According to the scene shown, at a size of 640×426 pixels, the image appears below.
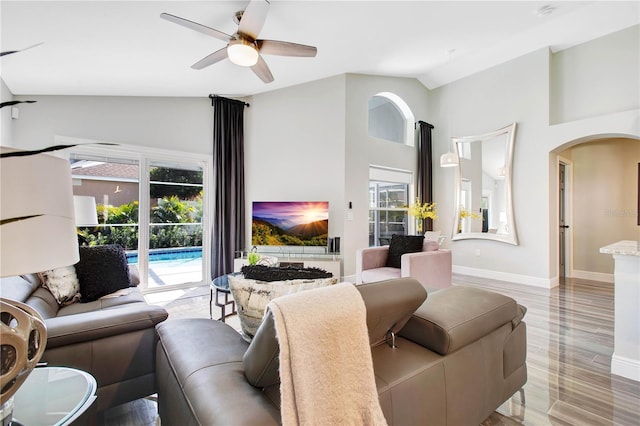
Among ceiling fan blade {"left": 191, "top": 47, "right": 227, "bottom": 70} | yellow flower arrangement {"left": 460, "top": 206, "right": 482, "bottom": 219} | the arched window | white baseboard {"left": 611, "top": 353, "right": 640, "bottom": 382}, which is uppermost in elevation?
the arched window

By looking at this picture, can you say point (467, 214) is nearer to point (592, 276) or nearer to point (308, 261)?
point (592, 276)

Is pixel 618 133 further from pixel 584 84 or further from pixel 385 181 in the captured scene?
pixel 385 181

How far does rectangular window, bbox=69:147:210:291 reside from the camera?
3852 millimetres

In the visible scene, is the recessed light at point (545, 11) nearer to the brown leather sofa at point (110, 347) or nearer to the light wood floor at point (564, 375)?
the light wood floor at point (564, 375)

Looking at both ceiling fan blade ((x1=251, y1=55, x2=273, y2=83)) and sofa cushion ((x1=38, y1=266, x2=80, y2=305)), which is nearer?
sofa cushion ((x1=38, y1=266, x2=80, y2=305))

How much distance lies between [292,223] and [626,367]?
373cm

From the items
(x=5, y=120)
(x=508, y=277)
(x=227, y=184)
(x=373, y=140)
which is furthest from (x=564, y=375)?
(x=5, y=120)

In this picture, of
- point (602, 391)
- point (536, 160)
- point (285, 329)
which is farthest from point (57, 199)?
point (536, 160)

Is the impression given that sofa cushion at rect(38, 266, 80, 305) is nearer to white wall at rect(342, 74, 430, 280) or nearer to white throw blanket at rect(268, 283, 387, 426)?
white throw blanket at rect(268, 283, 387, 426)

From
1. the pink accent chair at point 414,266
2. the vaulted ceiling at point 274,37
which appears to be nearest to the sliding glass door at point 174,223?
the vaulted ceiling at point 274,37

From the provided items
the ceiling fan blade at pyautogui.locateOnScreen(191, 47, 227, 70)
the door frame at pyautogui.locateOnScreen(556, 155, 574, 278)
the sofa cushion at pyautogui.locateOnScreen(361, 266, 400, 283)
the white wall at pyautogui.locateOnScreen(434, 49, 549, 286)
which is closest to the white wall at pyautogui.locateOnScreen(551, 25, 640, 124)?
the white wall at pyautogui.locateOnScreen(434, 49, 549, 286)

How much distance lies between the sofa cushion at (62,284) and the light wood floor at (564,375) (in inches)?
40.4

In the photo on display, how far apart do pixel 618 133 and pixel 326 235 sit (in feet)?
13.9

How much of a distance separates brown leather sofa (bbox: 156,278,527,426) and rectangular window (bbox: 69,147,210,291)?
→ 3.10 meters
